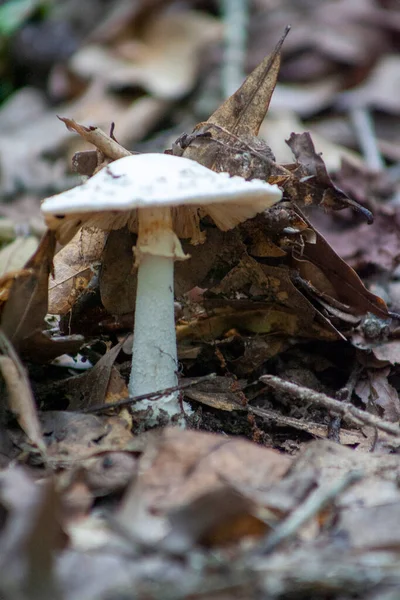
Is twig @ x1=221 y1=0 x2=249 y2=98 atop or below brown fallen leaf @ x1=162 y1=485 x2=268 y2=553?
atop

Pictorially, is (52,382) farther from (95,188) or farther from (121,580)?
(121,580)

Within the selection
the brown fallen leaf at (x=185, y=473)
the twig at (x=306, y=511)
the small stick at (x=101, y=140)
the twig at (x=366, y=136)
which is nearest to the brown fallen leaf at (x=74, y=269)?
the small stick at (x=101, y=140)

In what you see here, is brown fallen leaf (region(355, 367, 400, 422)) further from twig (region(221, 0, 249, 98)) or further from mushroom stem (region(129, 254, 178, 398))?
twig (region(221, 0, 249, 98))

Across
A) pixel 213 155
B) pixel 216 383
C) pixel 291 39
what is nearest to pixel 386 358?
pixel 216 383

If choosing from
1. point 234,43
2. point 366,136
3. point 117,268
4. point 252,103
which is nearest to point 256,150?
point 252,103

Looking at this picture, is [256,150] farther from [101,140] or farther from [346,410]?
[346,410]

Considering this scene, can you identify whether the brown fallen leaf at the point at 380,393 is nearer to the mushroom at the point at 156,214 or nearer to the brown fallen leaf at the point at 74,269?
the mushroom at the point at 156,214

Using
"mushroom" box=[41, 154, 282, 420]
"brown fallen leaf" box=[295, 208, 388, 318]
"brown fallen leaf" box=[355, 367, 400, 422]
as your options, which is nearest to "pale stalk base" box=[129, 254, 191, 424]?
"mushroom" box=[41, 154, 282, 420]

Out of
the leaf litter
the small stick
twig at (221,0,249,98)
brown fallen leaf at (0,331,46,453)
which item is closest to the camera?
the leaf litter
